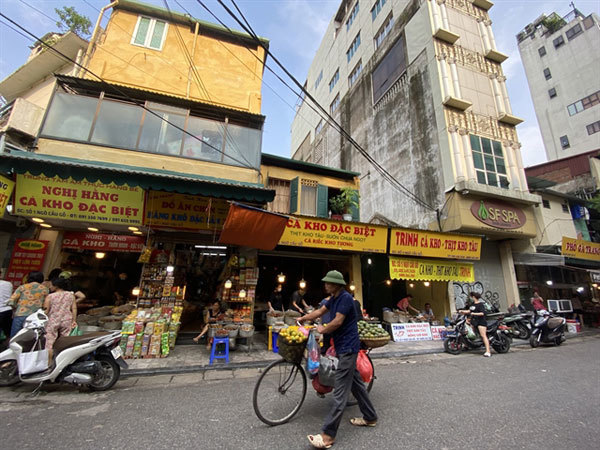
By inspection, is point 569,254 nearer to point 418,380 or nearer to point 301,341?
point 418,380

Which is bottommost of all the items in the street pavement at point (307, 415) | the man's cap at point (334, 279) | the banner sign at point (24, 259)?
the street pavement at point (307, 415)

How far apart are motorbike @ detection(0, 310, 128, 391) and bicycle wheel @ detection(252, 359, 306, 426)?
126 inches

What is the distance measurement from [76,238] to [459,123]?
1778 cm

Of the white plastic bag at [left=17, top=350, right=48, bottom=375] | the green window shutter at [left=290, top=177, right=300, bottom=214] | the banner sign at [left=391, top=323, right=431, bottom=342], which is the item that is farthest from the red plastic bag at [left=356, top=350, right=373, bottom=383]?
the green window shutter at [left=290, top=177, right=300, bottom=214]

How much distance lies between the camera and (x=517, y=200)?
12.9 metres

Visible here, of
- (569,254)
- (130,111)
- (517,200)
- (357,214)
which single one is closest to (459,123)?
(517,200)

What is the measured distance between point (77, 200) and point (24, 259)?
8.84ft

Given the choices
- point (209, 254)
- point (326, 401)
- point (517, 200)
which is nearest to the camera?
point (326, 401)

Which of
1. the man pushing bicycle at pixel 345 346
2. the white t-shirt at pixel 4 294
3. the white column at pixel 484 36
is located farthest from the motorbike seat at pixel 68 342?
the white column at pixel 484 36

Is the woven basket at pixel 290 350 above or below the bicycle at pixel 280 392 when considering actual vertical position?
above

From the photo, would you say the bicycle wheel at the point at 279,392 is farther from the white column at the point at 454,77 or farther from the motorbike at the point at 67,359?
the white column at the point at 454,77

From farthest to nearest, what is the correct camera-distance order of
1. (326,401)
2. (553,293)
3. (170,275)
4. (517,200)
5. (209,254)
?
(553,293)
(517,200)
(209,254)
(170,275)
(326,401)

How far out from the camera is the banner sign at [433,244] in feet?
32.2

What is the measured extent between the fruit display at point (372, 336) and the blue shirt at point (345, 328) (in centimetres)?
82
